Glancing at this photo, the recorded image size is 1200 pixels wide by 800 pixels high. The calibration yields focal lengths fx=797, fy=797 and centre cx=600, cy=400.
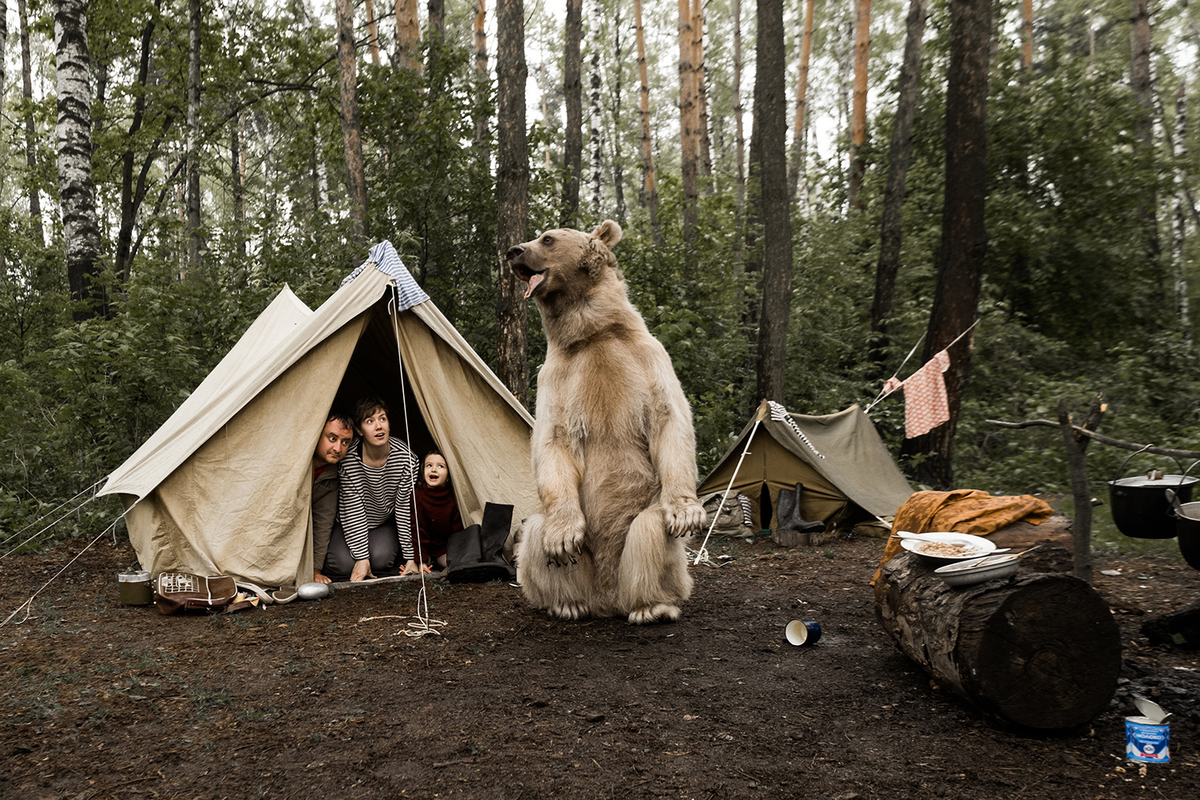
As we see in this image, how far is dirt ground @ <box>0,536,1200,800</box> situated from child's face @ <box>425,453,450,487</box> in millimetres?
1033

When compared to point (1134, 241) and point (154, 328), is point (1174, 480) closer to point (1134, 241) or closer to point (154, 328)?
point (154, 328)

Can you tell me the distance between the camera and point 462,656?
3975 millimetres

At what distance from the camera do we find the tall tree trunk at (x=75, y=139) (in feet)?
30.2

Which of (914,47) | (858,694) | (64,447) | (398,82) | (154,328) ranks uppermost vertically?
(914,47)

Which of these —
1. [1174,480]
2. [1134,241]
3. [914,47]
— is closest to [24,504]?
[1174,480]

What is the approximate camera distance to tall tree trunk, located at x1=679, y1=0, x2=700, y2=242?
51.4 feet

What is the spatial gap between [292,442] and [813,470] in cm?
457

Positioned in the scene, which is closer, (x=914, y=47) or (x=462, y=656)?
(x=462, y=656)

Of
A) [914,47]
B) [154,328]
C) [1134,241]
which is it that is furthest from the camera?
[1134,241]

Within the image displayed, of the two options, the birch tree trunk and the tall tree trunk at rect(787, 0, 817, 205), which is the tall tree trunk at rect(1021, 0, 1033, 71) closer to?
the tall tree trunk at rect(787, 0, 817, 205)

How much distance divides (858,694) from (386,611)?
2.84 meters

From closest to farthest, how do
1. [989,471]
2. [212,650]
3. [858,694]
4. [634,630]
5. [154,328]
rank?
[858,694]
[212,650]
[634,630]
[154,328]
[989,471]

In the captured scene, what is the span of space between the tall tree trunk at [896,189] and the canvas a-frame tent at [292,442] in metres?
7.92

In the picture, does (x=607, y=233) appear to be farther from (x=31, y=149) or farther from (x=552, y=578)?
(x=31, y=149)
